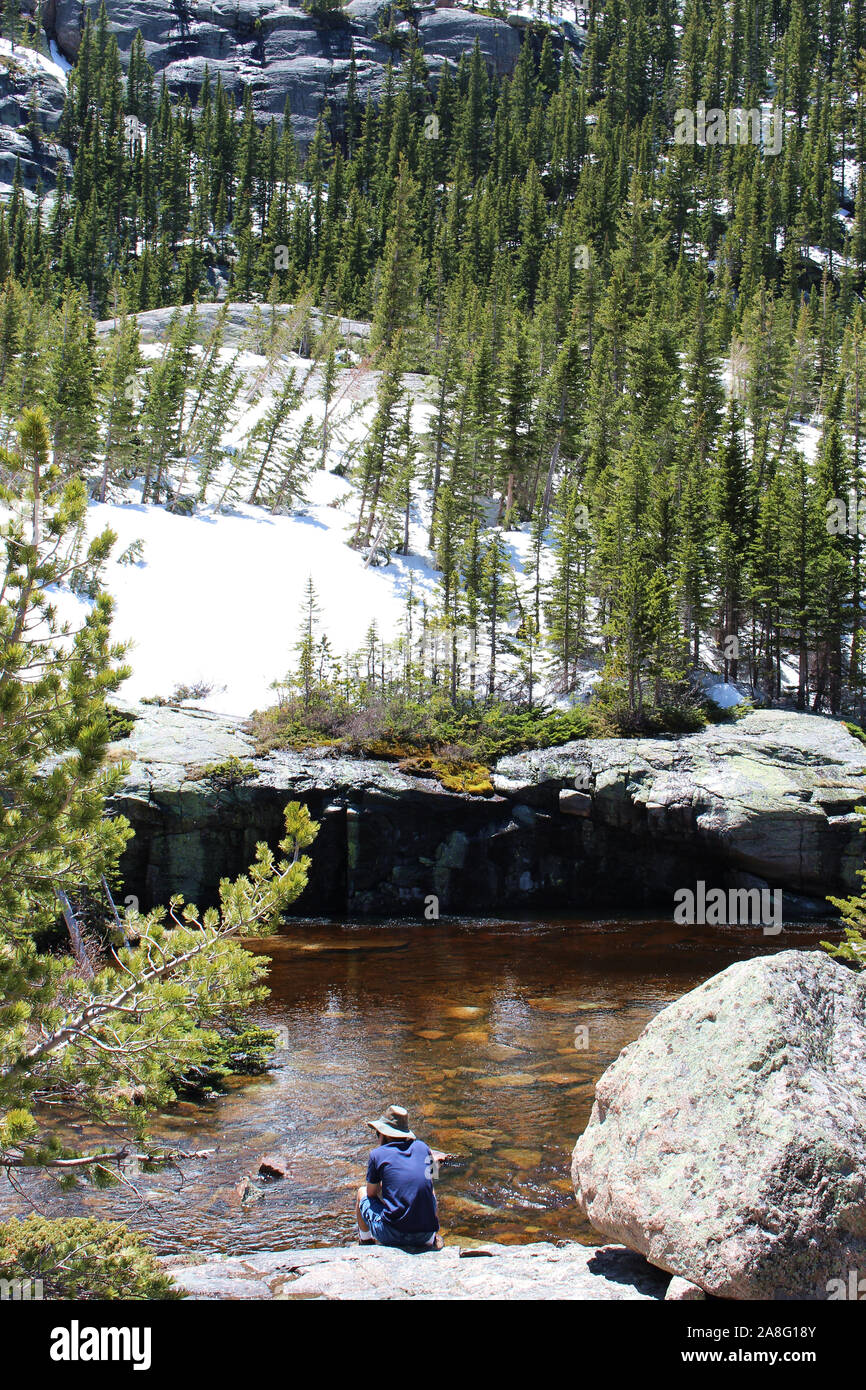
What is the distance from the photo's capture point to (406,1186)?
290 inches

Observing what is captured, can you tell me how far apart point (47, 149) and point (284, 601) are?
11602 cm

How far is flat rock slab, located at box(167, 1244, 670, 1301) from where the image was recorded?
5926 millimetres

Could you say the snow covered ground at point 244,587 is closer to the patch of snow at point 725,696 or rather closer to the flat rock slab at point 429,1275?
the patch of snow at point 725,696

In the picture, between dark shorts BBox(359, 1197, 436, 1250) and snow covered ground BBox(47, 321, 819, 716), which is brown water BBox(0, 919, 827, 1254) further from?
snow covered ground BBox(47, 321, 819, 716)

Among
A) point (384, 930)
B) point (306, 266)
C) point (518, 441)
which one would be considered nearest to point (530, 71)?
point (306, 266)

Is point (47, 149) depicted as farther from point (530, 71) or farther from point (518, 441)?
point (518, 441)

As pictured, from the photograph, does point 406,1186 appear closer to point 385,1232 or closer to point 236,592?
point 385,1232

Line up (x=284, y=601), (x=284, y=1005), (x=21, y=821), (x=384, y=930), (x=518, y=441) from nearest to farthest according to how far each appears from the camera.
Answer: (x=21, y=821) → (x=284, y=1005) → (x=384, y=930) → (x=284, y=601) → (x=518, y=441)

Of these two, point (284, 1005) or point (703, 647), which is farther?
point (703, 647)

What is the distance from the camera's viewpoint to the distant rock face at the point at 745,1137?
5.47 m

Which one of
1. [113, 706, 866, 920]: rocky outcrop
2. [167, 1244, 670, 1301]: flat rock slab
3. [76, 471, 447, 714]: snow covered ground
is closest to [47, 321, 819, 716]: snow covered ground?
[76, 471, 447, 714]: snow covered ground

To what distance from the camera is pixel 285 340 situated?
70.0 metres

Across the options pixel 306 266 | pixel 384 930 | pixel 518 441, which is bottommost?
pixel 384 930

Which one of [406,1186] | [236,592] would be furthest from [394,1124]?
[236,592]
